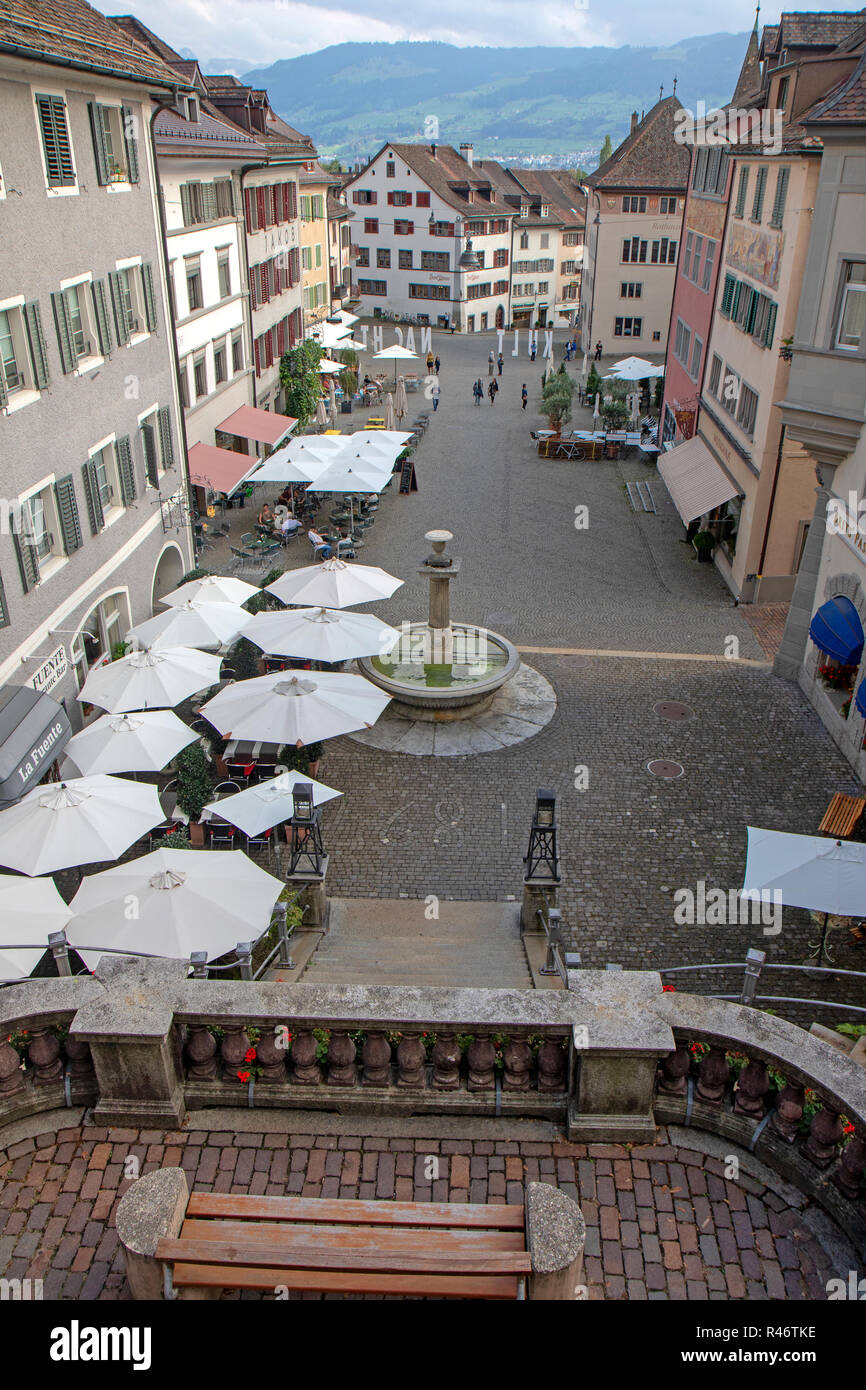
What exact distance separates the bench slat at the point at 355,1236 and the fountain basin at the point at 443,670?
13.7m

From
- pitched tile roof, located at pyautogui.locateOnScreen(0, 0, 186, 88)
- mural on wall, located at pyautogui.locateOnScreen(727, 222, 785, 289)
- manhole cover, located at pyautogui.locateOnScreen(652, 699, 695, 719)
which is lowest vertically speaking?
manhole cover, located at pyautogui.locateOnScreen(652, 699, 695, 719)

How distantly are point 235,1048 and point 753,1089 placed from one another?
3.32m

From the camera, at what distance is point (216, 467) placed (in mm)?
29469

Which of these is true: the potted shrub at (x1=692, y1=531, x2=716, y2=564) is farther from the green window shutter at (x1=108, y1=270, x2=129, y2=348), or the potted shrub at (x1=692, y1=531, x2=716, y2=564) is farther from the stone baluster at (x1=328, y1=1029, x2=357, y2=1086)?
the stone baluster at (x1=328, y1=1029, x2=357, y2=1086)

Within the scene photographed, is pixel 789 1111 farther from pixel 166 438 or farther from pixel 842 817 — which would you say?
pixel 166 438

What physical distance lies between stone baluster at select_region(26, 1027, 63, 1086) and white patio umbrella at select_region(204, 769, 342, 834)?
23.8 ft

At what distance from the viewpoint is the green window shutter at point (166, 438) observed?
23172 mm

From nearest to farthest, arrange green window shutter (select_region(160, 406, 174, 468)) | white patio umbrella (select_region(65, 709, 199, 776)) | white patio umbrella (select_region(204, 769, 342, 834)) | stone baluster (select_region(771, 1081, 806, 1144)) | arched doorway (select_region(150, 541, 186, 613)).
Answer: stone baluster (select_region(771, 1081, 806, 1144))
white patio umbrella (select_region(204, 769, 342, 834))
white patio umbrella (select_region(65, 709, 199, 776))
green window shutter (select_region(160, 406, 174, 468))
arched doorway (select_region(150, 541, 186, 613))

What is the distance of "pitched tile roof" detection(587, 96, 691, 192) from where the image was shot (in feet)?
185

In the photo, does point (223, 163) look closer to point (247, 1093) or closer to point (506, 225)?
point (247, 1093)

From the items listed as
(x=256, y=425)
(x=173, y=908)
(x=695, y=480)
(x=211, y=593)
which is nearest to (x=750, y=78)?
(x=695, y=480)

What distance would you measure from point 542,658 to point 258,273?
75.4 ft

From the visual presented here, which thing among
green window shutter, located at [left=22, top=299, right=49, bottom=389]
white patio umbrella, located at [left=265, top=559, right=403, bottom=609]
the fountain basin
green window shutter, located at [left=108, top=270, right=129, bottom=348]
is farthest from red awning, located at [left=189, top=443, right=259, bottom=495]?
green window shutter, located at [left=22, top=299, right=49, bottom=389]
